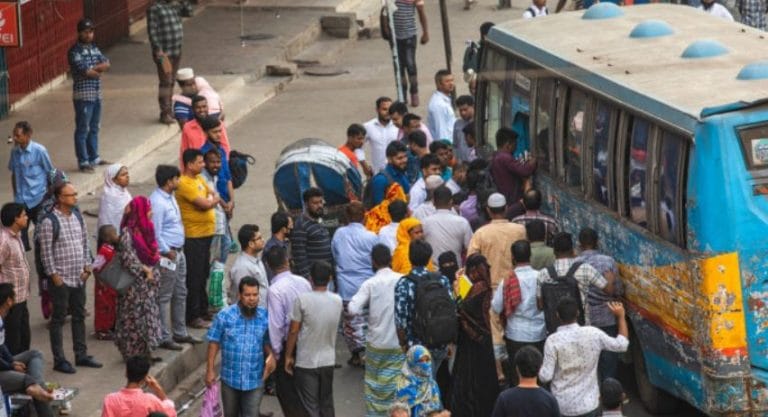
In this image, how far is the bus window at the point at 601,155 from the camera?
1516 centimetres

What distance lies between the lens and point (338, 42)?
1185 inches

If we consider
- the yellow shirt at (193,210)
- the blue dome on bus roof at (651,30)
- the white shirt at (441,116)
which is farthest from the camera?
the white shirt at (441,116)

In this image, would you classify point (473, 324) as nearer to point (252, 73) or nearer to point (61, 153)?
point (61, 153)

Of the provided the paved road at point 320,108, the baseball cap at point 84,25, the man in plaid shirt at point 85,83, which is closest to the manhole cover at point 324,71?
the paved road at point 320,108

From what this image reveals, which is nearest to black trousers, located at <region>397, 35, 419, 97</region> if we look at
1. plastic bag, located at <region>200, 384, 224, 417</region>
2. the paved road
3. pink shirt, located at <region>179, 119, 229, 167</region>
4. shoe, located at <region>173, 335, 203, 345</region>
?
the paved road

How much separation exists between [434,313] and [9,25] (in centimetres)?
759

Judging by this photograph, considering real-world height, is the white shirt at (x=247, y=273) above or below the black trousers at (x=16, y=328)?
above

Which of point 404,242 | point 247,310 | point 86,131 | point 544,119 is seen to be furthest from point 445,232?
point 86,131

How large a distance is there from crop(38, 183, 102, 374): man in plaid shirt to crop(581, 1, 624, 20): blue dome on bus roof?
5385mm

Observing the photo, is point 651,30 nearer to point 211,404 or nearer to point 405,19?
point 211,404

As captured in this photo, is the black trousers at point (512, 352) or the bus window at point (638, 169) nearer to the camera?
the black trousers at point (512, 352)

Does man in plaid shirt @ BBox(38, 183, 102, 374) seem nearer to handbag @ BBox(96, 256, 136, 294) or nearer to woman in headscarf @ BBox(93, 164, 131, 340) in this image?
handbag @ BBox(96, 256, 136, 294)

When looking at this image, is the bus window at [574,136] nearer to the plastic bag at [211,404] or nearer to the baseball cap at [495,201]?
the baseball cap at [495,201]

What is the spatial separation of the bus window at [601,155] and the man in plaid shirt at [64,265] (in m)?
3.86
